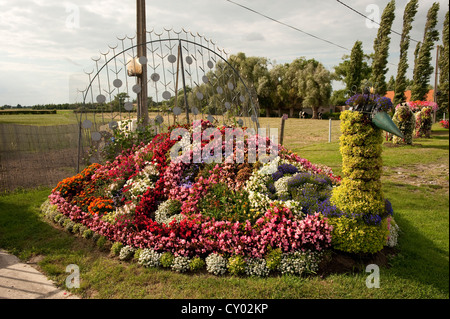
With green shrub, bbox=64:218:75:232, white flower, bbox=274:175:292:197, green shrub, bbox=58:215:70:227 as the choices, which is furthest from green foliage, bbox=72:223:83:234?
white flower, bbox=274:175:292:197

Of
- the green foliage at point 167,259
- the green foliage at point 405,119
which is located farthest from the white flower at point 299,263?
the green foliage at point 405,119

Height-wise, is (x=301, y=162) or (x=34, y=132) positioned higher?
(x=34, y=132)

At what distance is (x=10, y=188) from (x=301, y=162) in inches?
285

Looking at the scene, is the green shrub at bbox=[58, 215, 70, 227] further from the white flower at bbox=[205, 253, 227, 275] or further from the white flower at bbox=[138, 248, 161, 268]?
the white flower at bbox=[205, 253, 227, 275]

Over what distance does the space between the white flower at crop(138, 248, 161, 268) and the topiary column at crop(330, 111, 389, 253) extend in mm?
2325

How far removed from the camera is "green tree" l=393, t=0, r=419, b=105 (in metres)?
20.4

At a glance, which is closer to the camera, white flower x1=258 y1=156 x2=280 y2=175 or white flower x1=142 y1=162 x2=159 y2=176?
white flower x1=258 y1=156 x2=280 y2=175

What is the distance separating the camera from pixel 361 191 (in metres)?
3.92

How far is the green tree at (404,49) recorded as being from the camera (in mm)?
20406

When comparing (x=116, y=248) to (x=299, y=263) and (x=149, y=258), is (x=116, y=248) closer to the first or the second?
(x=149, y=258)

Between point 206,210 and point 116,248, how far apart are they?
1403 millimetres
